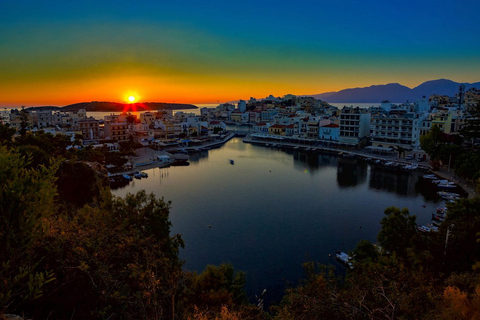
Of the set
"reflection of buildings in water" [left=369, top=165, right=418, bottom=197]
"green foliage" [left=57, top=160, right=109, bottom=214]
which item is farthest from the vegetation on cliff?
"reflection of buildings in water" [left=369, top=165, right=418, bottom=197]

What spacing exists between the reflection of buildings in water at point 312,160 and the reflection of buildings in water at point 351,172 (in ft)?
3.13

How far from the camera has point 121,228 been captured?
225 inches

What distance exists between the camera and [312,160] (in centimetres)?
2756

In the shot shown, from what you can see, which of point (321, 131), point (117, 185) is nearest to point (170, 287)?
point (117, 185)

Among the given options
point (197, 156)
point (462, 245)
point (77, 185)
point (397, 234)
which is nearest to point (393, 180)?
point (397, 234)

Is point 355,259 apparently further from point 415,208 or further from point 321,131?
point 321,131

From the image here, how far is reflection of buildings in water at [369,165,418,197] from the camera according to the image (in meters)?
18.1

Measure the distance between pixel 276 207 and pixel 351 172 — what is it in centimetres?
1011

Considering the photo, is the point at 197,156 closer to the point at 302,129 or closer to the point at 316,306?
the point at 302,129

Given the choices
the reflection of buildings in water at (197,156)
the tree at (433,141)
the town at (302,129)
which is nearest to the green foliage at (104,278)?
the town at (302,129)

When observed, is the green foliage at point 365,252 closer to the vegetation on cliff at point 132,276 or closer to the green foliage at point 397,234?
the green foliage at point 397,234

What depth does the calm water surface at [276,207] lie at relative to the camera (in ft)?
34.1

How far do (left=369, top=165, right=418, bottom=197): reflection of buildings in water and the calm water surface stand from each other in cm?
6

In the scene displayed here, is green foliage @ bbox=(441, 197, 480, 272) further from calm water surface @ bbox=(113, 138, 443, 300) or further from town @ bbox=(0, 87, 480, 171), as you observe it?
town @ bbox=(0, 87, 480, 171)
